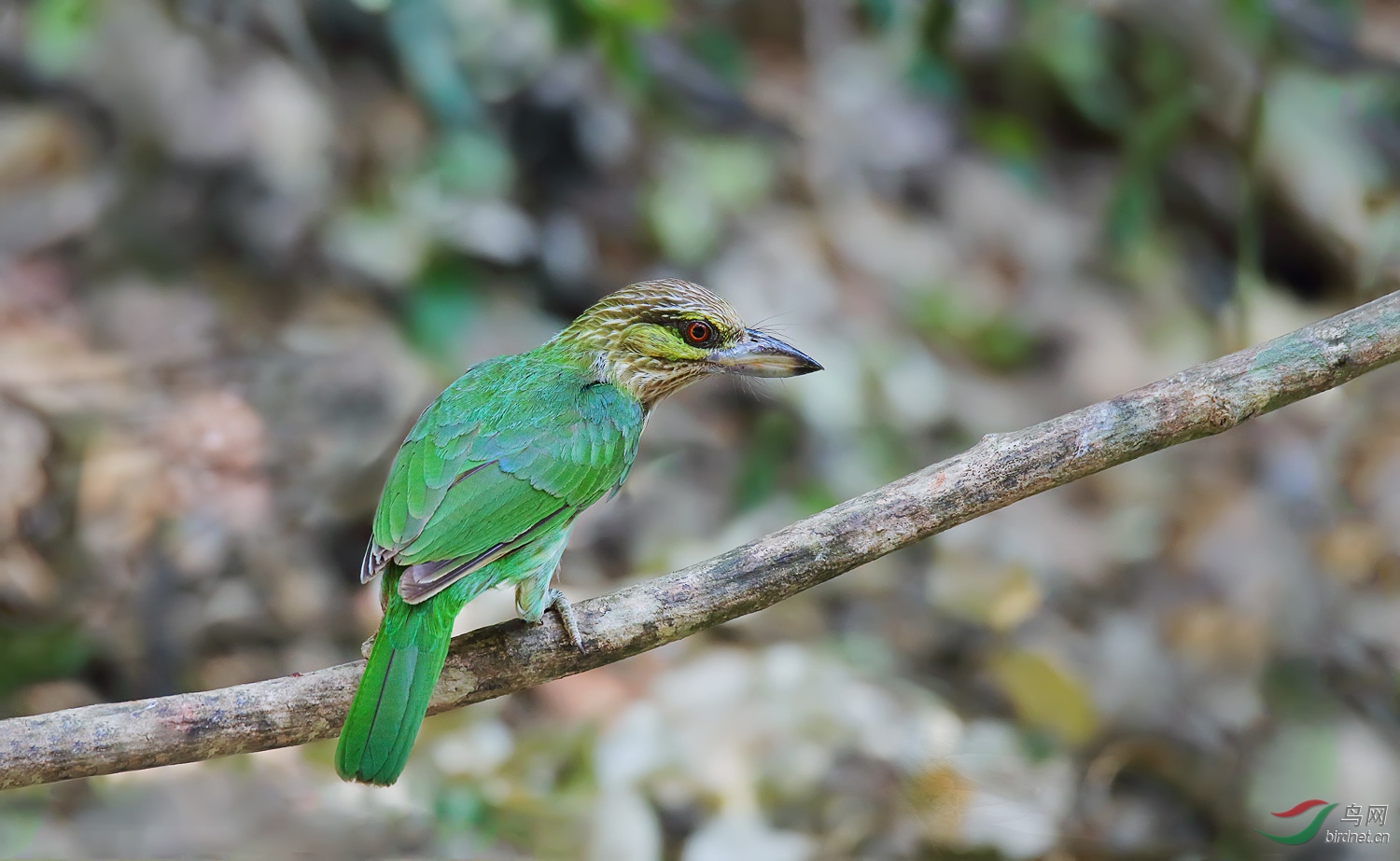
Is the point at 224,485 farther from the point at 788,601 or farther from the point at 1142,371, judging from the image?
the point at 1142,371

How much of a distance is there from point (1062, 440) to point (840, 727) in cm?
200

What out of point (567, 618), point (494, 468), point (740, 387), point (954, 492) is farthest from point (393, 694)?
point (740, 387)

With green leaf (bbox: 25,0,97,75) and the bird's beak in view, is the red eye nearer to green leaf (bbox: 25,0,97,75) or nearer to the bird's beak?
the bird's beak

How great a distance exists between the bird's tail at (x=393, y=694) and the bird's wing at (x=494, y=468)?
8 centimetres

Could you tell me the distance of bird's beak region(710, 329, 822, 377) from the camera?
3518 millimetres

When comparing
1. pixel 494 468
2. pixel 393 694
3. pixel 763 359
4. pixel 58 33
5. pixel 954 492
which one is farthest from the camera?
pixel 58 33

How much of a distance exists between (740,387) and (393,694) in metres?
3.01

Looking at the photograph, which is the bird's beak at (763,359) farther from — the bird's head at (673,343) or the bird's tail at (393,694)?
the bird's tail at (393,694)

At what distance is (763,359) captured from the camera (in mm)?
3523

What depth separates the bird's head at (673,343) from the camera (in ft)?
11.6

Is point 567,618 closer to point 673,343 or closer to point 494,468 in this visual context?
point 494,468

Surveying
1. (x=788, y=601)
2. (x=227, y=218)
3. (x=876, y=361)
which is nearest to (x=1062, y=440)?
(x=788, y=601)

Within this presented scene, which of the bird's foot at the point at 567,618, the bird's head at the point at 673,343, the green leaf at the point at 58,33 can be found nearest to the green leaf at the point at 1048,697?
the bird's head at the point at 673,343

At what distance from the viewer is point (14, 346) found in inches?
205
